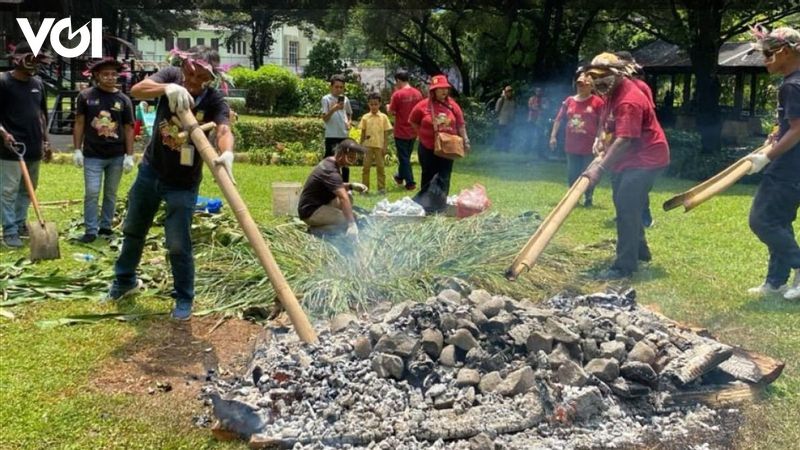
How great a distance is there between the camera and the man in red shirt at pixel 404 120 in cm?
1152

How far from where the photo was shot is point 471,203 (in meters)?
8.35

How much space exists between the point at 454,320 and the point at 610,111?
2975mm

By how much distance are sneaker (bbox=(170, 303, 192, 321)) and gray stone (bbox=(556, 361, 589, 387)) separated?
2.60 meters

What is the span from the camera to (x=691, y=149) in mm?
14750

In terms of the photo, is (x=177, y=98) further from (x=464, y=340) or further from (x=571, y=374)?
(x=571, y=374)

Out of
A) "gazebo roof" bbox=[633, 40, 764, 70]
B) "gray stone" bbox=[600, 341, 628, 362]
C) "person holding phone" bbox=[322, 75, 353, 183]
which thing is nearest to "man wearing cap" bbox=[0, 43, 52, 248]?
"person holding phone" bbox=[322, 75, 353, 183]

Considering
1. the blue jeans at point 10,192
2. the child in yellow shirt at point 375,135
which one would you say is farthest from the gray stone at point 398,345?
the child in yellow shirt at point 375,135

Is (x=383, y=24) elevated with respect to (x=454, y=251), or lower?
elevated

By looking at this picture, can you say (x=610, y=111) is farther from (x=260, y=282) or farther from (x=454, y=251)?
(x=260, y=282)

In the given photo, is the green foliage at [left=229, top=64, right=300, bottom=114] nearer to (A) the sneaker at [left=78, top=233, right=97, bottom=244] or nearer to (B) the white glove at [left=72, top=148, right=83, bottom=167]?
(B) the white glove at [left=72, top=148, right=83, bottom=167]

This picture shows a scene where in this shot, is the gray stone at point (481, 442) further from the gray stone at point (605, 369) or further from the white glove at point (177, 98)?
the white glove at point (177, 98)

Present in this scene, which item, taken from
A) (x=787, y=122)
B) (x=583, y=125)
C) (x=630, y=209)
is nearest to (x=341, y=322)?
(x=630, y=209)

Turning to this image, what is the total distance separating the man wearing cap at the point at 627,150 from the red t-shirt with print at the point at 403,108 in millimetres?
5224

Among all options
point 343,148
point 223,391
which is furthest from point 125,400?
point 343,148
